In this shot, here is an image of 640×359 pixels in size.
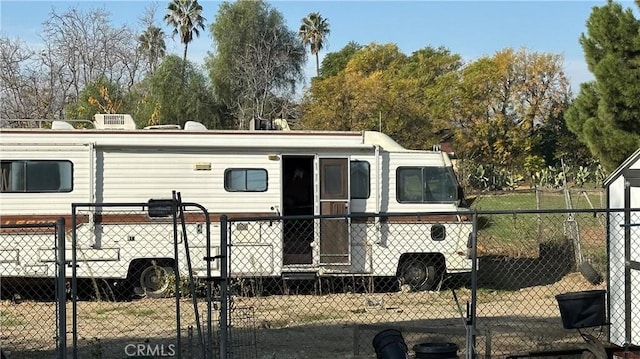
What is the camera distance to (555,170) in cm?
4162

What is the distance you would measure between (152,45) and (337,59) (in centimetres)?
1980

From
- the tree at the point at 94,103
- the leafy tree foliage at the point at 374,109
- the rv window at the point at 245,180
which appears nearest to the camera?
the rv window at the point at 245,180

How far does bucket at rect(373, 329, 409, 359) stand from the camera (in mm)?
5906

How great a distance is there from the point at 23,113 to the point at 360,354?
2321cm

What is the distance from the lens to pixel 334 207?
12.0 metres

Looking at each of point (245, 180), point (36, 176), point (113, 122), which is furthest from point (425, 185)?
point (36, 176)

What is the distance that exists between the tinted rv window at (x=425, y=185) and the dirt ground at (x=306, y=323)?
5.09 ft

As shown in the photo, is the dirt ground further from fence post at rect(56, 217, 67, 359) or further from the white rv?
fence post at rect(56, 217, 67, 359)

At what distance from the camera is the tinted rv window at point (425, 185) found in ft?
40.1

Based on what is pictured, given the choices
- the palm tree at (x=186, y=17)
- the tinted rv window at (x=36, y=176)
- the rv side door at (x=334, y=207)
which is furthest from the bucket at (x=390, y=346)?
the palm tree at (x=186, y=17)

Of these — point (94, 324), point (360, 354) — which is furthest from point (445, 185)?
point (94, 324)

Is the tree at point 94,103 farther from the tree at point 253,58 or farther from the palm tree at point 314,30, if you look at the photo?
the palm tree at point 314,30
